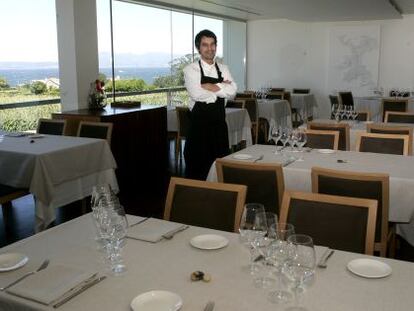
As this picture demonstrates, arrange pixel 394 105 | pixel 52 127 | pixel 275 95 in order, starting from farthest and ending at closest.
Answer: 1. pixel 275 95
2. pixel 394 105
3. pixel 52 127

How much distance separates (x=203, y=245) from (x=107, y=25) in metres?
6.42

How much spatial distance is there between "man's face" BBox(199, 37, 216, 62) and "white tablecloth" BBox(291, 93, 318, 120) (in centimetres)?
711

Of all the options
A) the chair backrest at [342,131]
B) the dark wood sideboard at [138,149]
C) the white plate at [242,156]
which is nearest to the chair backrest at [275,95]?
the dark wood sideboard at [138,149]

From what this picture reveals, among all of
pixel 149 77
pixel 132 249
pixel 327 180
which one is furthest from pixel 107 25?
pixel 132 249

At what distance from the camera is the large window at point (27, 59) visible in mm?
6494

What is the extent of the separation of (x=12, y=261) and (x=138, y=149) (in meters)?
4.41

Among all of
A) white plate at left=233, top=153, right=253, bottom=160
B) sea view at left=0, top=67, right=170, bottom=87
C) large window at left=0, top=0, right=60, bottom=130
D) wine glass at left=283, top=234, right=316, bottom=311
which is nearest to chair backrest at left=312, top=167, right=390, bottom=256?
white plate at left=233, top=153, right=253, bottom=160

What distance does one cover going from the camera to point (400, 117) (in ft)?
19.6

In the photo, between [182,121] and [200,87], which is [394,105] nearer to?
[182,121]

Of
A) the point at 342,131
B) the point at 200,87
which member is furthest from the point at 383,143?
the point at 200,87

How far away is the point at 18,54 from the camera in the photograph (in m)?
6.75

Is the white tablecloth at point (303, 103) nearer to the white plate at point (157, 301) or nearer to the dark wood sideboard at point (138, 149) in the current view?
the dark wood sideboard at point (138, 149)

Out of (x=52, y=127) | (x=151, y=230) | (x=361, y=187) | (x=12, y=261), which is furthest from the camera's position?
(x=52, y=127)

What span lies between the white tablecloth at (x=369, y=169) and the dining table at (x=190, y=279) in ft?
4.59
